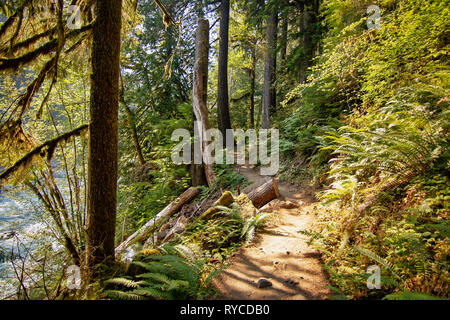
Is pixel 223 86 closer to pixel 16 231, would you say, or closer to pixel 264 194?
pixel 264 194

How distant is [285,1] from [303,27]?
5.30 feet

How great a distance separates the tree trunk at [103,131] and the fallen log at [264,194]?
3.78 metres

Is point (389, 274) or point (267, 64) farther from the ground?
point (267, 64)

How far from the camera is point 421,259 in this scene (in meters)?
1.96

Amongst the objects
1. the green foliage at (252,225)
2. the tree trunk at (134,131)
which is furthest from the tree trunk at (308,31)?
the green foliage at (252,225)

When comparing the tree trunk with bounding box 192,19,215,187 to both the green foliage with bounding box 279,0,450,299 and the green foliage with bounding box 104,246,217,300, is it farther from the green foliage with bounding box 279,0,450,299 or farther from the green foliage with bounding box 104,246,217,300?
the green foliage with bounding box 104,246,217,300

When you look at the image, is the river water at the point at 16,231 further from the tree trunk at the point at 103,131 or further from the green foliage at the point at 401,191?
the green foliage at the point at 401,191

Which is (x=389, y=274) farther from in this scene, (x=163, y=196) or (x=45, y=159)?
(x=163, y=196)

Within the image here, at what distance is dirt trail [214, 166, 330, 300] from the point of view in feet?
8.13

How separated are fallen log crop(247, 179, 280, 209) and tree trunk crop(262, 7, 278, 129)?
704 cm

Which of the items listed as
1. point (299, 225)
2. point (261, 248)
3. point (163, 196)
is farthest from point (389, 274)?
point (163, 196)

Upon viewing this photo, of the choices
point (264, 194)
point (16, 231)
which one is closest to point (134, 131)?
point (16, 231)

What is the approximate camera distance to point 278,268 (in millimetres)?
2994

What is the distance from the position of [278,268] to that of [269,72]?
12.1 metres
